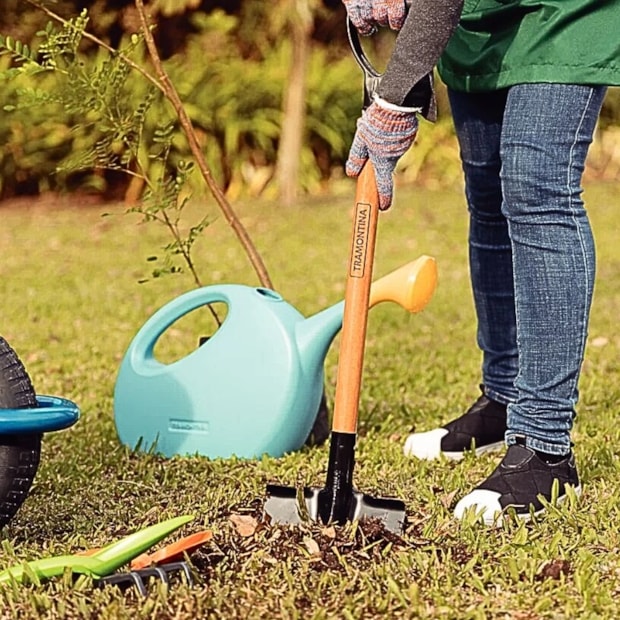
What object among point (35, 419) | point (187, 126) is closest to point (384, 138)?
point (35, 419)

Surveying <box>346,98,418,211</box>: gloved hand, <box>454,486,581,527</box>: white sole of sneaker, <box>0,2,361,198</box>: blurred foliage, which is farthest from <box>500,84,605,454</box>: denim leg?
<box>0,2,361,198</box>: blurred foliage

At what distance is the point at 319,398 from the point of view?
3.26m

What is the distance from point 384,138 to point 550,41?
1.34ft

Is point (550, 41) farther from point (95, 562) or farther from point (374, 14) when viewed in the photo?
point (95, 562)

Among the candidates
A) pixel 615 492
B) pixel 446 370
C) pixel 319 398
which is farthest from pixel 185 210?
pixel 615 492

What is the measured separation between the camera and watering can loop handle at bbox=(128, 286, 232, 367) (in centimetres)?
331

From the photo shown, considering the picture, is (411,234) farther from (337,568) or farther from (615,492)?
(337,568)

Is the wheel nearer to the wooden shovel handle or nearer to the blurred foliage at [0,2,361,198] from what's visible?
the wooden shovel handle

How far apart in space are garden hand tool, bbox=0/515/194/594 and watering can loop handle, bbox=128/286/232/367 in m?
1.16

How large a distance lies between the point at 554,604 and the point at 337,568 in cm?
39

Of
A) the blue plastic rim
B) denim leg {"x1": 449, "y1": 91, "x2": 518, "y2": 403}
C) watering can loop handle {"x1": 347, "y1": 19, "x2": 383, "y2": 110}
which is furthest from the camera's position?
denim leg {"x1": 449, "y1": 91, "x2": 518, "y2": 403}

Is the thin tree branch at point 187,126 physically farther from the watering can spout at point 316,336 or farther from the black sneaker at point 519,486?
the black sneaker at point 519,486

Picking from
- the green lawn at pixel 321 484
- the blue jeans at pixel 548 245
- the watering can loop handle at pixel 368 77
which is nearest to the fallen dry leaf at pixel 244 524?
the green lawn at pixel 321 484

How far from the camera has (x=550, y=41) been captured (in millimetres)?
2582
